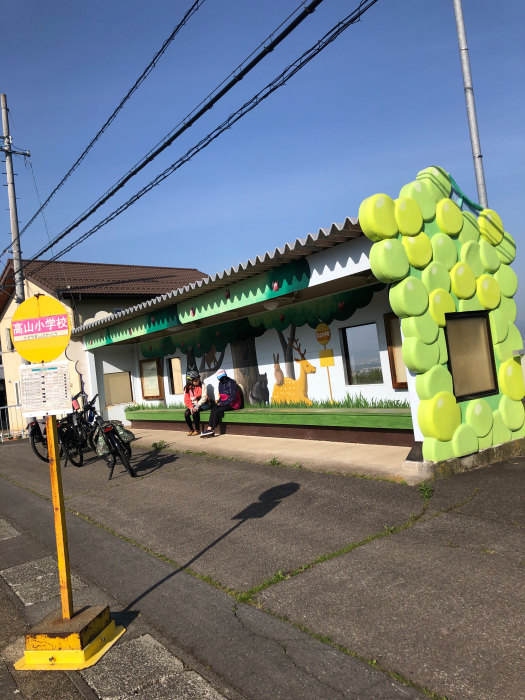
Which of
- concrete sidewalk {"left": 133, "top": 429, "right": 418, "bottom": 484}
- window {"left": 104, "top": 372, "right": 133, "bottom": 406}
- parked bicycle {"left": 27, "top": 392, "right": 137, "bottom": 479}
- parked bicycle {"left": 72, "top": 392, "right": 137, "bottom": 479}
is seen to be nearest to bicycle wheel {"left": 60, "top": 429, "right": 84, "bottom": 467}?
parked bicycle {"left": 27, "top": 392, "right": 137, "bottom": 479}

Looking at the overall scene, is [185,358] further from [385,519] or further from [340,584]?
[340,584]

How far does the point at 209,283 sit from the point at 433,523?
6.65m

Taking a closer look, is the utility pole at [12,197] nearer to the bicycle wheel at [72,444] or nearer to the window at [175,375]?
the window at [175,375]

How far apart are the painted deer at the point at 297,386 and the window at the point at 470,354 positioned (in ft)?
13.6

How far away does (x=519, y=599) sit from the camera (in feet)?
11.7

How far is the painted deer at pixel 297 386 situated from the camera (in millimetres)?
11352

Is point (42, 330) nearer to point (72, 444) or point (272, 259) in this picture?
point (272, 259)

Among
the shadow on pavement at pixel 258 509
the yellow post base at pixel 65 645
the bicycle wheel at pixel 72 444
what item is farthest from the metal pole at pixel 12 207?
the yellow post base at pixel 65 645

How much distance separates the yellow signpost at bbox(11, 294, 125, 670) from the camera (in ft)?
11.3

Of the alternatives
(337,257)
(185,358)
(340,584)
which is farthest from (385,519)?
(185,358)

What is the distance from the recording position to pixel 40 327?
12.8ft

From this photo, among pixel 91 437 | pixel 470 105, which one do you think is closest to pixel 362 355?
pixel 470 105

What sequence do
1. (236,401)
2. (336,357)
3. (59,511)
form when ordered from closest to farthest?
(59,511) → (336,357) → (236,401)

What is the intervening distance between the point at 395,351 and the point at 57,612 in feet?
22.8
